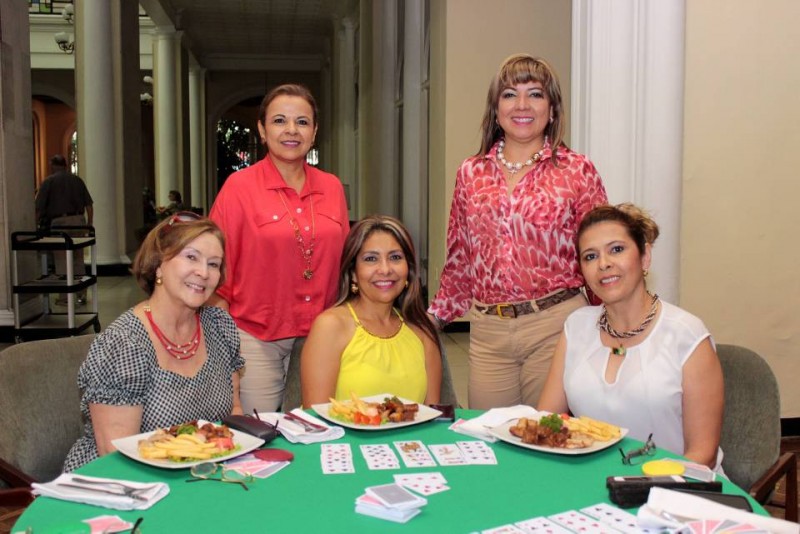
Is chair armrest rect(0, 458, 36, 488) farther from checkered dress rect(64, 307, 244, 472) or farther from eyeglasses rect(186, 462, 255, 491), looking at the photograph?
eyeglasses rect(186, 462, 255, 491)

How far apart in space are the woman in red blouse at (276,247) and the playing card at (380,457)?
1114mm

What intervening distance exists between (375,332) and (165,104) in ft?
57.1

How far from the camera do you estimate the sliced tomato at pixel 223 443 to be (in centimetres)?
185

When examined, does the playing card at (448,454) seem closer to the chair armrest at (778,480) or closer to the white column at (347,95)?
the chair armrest at (778,480)

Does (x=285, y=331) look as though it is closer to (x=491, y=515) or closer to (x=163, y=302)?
(x=163, y=302)

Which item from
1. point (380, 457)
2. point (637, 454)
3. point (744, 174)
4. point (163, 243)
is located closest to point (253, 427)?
point (380, 457)

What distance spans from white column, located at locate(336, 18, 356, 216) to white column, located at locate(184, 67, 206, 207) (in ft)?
24.8

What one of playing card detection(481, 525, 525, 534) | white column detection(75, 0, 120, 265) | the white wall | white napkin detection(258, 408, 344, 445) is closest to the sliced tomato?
white napkin detection(258, 408, 344, 445)

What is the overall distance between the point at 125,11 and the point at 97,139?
97.1 inches

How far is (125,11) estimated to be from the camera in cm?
1330

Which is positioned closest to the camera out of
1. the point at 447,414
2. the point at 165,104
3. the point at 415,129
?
the point at 447,414

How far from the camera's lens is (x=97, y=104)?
12.2 m

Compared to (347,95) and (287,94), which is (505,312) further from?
(347,95)

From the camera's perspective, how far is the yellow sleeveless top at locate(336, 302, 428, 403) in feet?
8.52
